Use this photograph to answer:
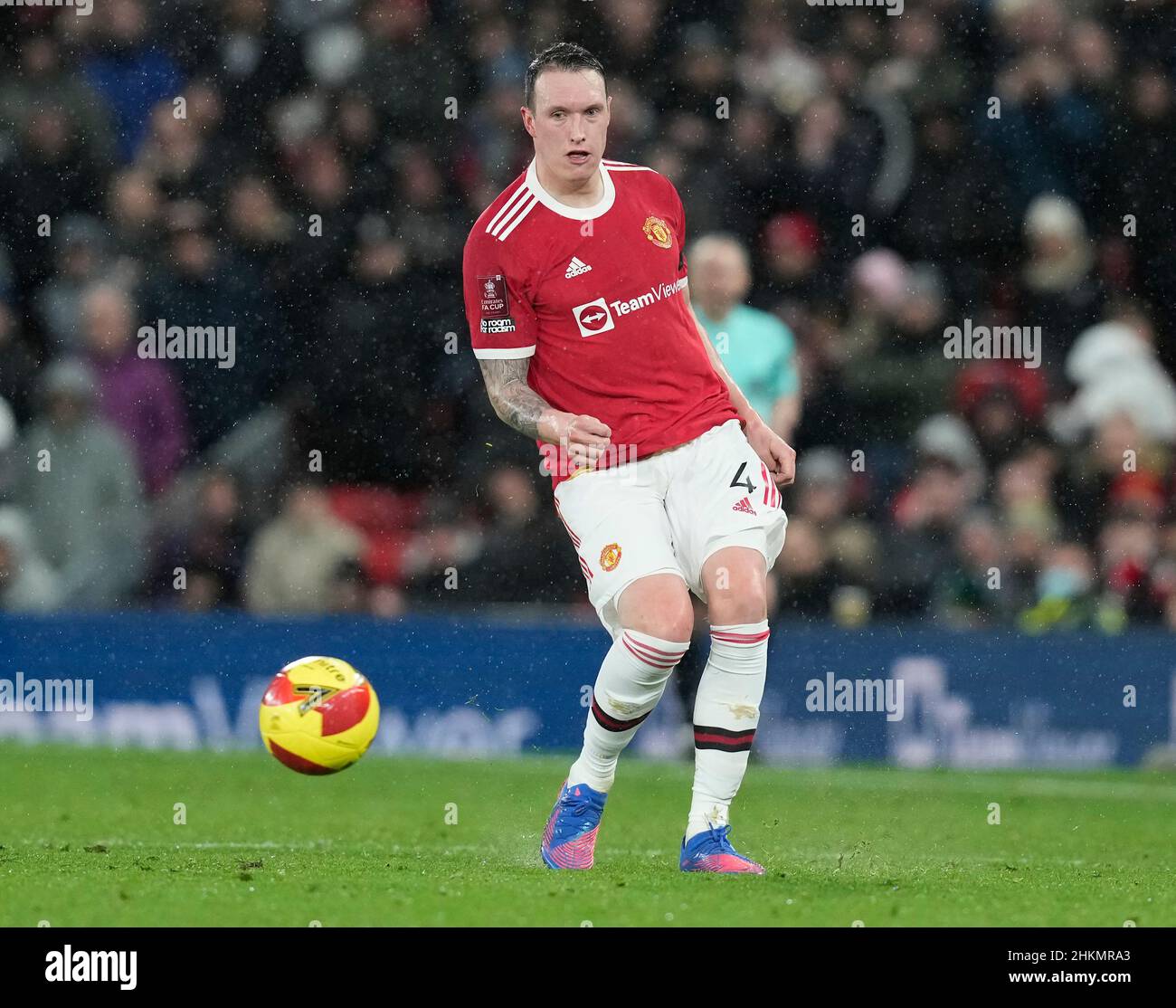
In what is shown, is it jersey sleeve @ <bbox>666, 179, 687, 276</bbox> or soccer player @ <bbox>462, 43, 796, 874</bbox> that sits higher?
jersey sleeve @ <bbox>666, 179, 687, 276</bbox>

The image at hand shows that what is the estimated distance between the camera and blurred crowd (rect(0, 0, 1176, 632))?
11617mm

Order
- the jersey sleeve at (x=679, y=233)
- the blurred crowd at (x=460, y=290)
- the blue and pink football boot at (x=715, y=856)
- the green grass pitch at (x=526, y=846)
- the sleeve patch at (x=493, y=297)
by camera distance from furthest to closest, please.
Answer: the blurred crowd at (x=460, y=290) → the jersey sleeve at (x=679, y=233) → the sleeve patch at (x=493, y=297) → the blue and pink football boot at (x=715, y=856) → the green grass pitch at (x=526, y=846)

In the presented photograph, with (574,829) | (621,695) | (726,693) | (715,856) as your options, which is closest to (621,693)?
(621,695)

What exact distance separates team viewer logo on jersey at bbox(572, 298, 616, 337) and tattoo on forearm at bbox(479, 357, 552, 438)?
0.21m

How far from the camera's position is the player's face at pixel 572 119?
6613 millimetres

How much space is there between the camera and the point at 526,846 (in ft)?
25.0

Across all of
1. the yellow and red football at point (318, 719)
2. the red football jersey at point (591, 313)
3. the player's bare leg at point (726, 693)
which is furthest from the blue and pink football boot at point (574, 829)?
the red football jersey at point (591, 313)

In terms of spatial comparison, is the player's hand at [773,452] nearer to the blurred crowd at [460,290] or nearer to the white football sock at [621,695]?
the white football sock at [621,695]

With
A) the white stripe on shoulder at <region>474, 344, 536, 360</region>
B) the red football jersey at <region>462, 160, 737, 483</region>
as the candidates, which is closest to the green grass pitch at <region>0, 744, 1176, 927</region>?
the red football jersey at <region>462, 160, 737, 483</region>

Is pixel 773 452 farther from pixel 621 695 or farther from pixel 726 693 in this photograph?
pixel 621 695

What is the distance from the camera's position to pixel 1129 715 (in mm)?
11219

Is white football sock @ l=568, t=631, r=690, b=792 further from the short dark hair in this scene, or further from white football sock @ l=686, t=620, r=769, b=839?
the short dark hair

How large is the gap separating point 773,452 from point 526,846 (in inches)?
69.9

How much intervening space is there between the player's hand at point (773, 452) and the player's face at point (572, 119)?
3.41 feet
